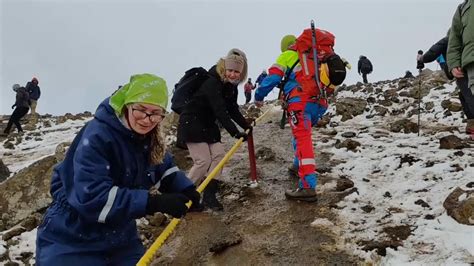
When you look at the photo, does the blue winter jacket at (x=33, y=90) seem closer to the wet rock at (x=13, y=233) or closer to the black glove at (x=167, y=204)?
the wet rock at (x=13, y=233)

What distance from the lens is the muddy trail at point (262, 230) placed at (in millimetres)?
4672

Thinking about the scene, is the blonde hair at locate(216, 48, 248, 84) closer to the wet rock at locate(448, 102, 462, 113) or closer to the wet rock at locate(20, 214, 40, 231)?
the wet rock at locate(20, 214, 40, 231)

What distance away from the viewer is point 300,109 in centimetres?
583

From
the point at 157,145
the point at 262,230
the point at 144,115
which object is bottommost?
the point at 262,230

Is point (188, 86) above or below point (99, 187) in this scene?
above

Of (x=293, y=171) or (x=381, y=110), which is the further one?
(x=381, y=110)

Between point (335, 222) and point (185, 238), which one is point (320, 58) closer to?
point (335, 222)

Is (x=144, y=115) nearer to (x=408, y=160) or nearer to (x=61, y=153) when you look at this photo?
(x=408, y=160)

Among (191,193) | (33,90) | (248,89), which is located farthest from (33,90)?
(191,193)

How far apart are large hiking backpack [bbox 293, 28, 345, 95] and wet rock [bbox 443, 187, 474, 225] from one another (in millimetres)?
1978

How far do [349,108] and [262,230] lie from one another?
757 centimetres

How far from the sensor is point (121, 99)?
3.01m

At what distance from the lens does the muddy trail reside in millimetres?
4672

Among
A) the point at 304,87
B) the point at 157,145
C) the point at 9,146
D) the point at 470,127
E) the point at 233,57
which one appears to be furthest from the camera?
the point at 9,146
